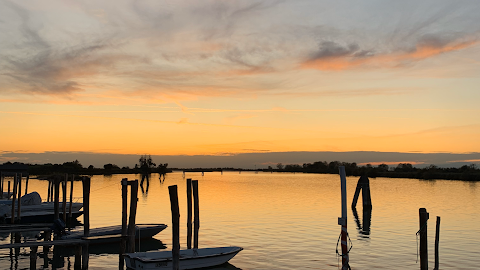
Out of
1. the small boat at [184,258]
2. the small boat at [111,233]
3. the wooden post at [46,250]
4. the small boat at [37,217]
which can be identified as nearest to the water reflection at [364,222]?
the small boat at [184,258]

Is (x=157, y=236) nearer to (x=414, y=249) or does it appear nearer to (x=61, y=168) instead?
(x=414, y=249)

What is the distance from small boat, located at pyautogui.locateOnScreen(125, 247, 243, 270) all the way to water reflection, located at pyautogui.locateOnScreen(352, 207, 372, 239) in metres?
12.8

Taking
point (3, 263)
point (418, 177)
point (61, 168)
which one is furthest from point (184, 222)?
point (61, 168)

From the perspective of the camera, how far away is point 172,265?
17.4m

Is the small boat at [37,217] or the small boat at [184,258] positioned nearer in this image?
the small boat at [184,258]

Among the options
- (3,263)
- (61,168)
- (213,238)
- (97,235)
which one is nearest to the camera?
(3,263)

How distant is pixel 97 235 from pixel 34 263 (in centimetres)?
551

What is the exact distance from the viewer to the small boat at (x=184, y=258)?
17312 millimetres

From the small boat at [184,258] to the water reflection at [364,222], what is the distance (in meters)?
12.8

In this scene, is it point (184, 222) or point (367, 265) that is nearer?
point (367, 265)

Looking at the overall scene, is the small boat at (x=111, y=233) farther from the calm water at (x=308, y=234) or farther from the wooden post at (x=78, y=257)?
the wooden post at (x=78, y=257)

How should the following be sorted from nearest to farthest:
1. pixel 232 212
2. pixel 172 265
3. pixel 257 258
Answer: pixel 172 265 < pixel 257 258 < pixel 232 212

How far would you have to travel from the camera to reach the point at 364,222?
3525 cm

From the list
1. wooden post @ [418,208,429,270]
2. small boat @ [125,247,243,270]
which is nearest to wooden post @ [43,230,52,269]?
small boat @ [125,247,243,270]
